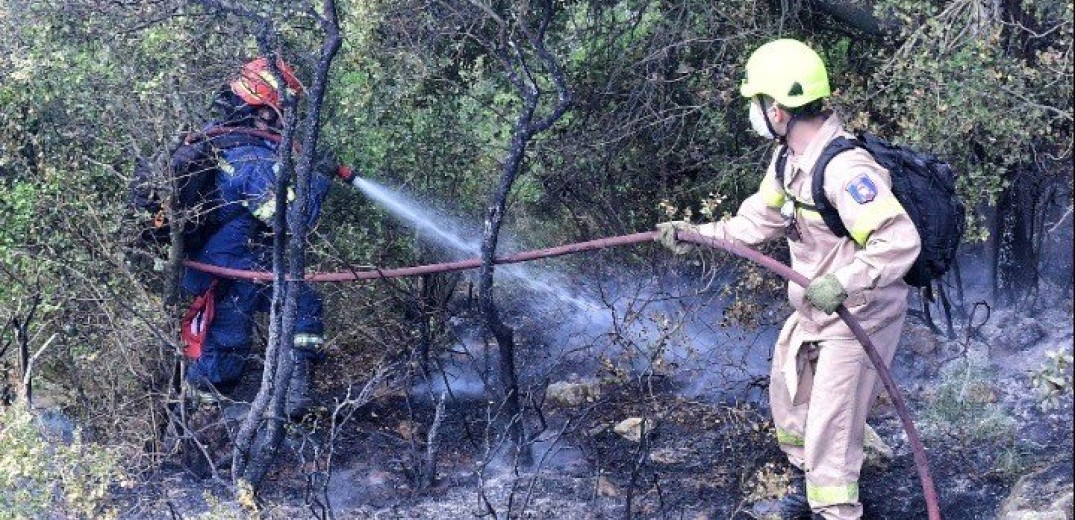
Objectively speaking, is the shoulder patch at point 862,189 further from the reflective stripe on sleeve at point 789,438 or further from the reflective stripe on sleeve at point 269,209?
the reflective stripe on sleeve at point 269,209

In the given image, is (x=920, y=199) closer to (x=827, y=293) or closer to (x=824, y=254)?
(x=824, y=254)

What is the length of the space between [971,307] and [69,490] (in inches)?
187

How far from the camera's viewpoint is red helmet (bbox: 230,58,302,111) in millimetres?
5514

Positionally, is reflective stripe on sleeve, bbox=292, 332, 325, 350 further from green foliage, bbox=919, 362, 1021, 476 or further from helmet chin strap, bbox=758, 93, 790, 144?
green foliage, bbox=919, 362, 1021, 476

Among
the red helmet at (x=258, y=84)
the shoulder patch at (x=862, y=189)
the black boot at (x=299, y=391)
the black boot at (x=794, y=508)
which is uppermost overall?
the red helmet at (x=258, y=84)

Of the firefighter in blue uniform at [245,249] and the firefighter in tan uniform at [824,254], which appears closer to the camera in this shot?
the firefighter in tan uniform at [824,254]

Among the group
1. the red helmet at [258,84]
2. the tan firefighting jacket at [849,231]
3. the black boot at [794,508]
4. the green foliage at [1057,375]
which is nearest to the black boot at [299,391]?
the red helmet at [258,84]

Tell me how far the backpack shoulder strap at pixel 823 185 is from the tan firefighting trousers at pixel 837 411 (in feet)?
1.56

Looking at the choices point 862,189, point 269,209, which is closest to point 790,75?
point 862,189

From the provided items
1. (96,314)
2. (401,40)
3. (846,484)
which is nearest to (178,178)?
(96,314)

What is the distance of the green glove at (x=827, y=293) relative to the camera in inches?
168

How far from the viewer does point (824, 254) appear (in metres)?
4.64

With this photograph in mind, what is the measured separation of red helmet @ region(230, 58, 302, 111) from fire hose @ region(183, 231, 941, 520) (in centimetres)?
80

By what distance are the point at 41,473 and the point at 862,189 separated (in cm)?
306
